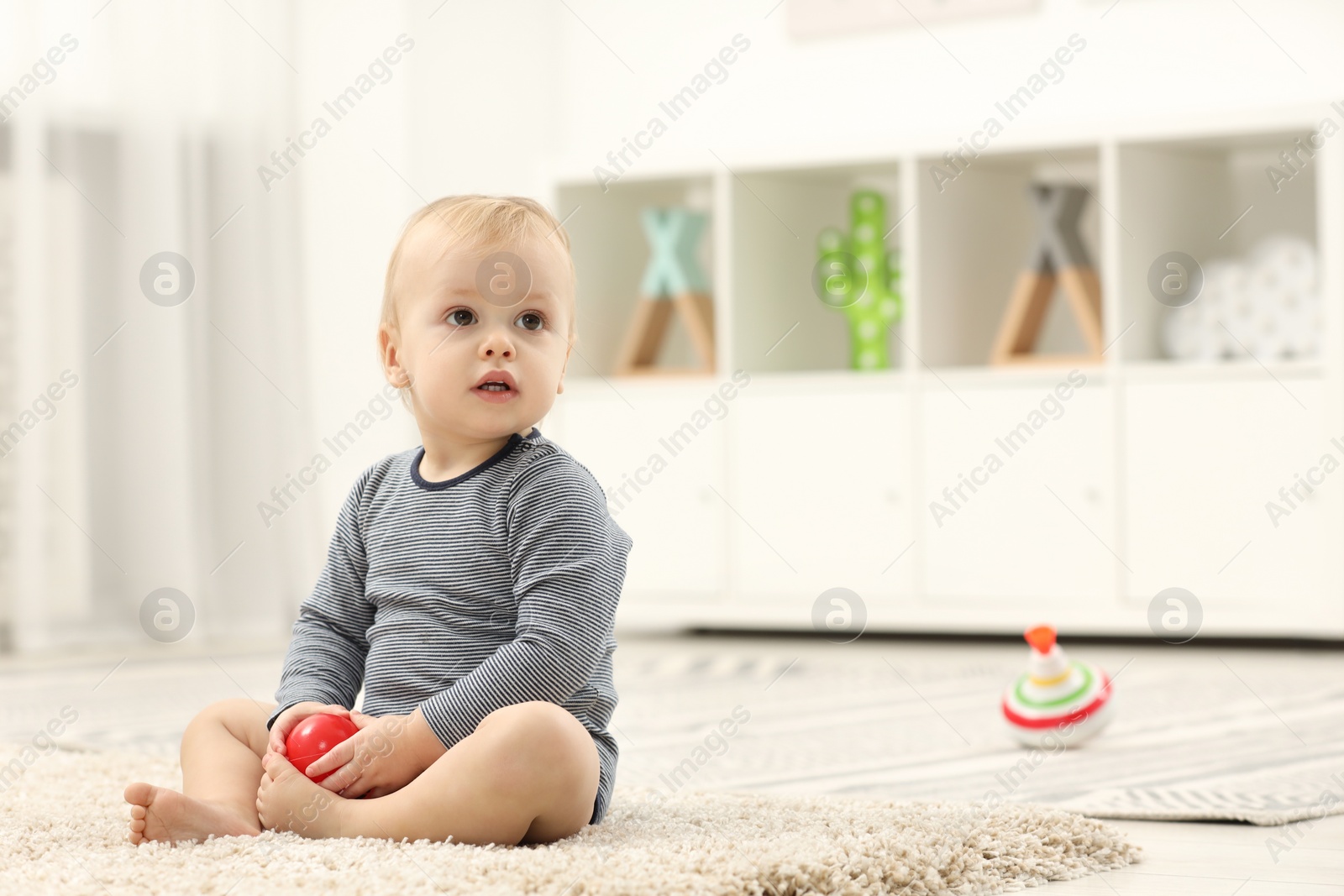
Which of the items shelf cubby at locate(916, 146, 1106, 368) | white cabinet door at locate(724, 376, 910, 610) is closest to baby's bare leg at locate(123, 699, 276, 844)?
white cabinet door at locate(724, 376, 910, 610)

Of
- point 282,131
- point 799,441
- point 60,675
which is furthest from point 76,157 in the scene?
point 799,441

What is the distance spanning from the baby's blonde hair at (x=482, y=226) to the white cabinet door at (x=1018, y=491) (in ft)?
5.04

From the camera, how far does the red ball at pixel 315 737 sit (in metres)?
0.89

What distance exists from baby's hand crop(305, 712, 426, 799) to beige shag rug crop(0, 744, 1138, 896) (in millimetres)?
45

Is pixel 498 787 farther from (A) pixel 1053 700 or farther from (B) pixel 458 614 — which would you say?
(A) pixel 1053 700

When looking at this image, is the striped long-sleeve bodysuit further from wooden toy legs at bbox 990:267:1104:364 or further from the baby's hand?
wooden toy legs at bbox 990:267:1104:364

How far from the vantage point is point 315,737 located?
0.89m

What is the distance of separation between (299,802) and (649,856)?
22 centimetres

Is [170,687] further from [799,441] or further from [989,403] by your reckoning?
[989,403]

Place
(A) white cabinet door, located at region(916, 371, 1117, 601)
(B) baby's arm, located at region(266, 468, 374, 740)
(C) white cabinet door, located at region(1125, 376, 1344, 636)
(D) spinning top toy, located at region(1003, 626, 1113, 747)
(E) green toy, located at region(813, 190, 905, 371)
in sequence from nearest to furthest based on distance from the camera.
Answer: (B) baby's arm, located at region(266, 468, 374, 740), (D) spinning top toy, located at region(1003, 626, 1113, 747), (C) white cabinet door, located at region(1125, 376, 1344, 636), (A) white cabinet door, located at region(916, 371, 1117, 601), (E) green toy, located at region(813, 190, 905, 371)

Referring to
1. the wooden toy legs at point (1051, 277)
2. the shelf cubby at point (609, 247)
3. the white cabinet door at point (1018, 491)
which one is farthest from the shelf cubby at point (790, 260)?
the white cabinet door at point (1018, 491)

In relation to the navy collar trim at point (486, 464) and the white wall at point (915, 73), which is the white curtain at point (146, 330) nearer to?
the white wall at point (915, 73)

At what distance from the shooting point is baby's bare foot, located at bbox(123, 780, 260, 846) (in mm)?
861

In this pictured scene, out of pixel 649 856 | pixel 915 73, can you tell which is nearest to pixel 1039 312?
pixel 915 73
